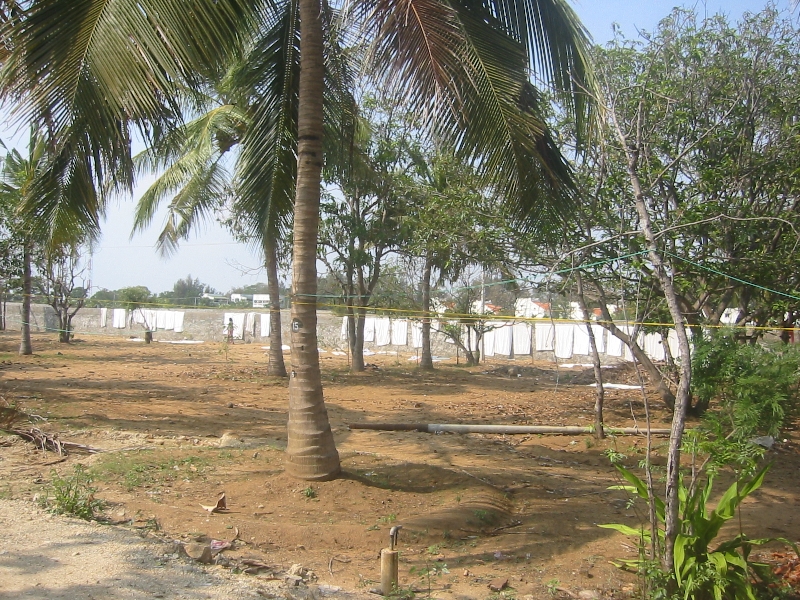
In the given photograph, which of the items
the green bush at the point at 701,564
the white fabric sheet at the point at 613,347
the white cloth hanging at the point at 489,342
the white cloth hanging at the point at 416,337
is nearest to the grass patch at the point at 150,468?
the green bush at the point at 701,564

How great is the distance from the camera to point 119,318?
3525 centimetres

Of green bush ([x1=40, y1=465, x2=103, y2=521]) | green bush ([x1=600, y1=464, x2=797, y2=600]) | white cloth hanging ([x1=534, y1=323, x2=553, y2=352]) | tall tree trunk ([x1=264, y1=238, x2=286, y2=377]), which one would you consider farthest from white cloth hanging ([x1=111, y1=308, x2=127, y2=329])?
green bush ([x1=600, y1=464, x2=797, y2=600])

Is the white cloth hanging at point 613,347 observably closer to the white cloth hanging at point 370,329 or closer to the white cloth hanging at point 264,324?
the white cloth hanging at point 370,329

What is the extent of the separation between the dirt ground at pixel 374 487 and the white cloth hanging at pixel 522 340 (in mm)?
10518

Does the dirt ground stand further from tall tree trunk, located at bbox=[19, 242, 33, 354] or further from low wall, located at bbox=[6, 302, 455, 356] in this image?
low wall, located at bbox=[6, 302, 455, 356]

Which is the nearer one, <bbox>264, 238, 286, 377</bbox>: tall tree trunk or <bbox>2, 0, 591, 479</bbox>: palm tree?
<bbox>2, 0, 591, 479</bbox>: palm tree

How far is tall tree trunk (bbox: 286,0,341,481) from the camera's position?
244 inches

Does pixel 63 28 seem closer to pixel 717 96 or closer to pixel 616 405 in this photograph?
pixel 717 96

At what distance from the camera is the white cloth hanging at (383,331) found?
25.9 metres

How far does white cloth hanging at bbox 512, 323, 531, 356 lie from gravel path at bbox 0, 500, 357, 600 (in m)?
20.5

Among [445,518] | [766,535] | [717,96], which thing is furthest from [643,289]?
[445,518]

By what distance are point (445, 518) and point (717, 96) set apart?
7408 mm

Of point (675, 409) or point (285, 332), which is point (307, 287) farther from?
point (285, 332)

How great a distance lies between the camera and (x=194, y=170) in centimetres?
1380
